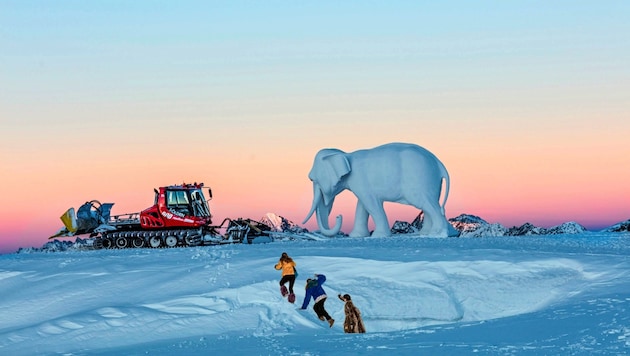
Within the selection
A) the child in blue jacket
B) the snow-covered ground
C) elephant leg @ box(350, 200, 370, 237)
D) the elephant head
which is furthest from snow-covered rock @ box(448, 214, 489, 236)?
the child in blue jacket

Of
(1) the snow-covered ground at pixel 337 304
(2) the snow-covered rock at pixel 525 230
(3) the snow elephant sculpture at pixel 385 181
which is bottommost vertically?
(1) the snow-covered ground at pixel 337 304

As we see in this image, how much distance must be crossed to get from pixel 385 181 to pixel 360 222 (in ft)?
6.29

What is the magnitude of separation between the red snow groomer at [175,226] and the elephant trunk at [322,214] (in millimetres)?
1912

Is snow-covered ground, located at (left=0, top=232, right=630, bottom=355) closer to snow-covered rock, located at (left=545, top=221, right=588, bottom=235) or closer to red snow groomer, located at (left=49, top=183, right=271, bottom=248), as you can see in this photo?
red snow groomer, located at (left=49, top=183, right=271, bottom=248)

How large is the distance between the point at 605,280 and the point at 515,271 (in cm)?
176

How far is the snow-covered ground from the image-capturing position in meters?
13.7

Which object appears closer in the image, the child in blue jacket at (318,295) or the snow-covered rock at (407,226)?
the child in blue jacket at (318,295)

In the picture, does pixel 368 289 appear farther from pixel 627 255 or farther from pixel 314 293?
pixel 627 255

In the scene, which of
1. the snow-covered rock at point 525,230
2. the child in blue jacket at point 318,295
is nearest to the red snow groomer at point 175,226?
the snow-covered rock at point 525,230

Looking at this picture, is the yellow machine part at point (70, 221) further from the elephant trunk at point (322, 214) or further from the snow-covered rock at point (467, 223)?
the snow-covered rock at point (467, 223)

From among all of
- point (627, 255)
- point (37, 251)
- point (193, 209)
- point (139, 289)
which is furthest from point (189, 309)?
point (37, 251)

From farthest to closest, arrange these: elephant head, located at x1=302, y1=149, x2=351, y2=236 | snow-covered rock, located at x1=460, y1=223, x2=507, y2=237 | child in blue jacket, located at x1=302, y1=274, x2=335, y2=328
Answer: snow-covered rock, located at x1=460, y1=223, x2=507, y2=237
elephant head, located at x1=302, y1=149, x2=351, y2=236
child in blue jacket, located at x1=302, y1=274, x2=335, y2=328

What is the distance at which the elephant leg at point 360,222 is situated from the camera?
28219 mm

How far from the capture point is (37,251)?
98.6 ft
